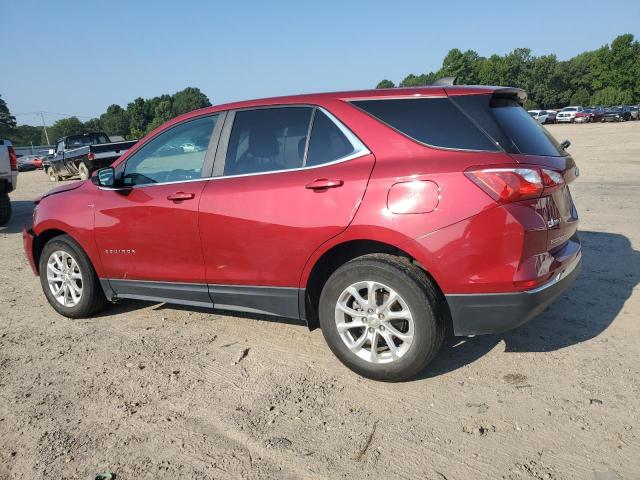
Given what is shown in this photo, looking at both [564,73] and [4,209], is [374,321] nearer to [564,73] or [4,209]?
[4,209]

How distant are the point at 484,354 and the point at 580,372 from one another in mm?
610

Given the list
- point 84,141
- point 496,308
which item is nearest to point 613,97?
point 84,141

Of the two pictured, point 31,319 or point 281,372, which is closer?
point 281,372

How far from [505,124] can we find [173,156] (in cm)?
258

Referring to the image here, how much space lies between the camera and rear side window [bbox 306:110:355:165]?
3.38 metres

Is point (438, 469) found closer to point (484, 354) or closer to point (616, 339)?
point (484, 354)

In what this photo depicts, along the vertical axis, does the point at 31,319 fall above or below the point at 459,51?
below

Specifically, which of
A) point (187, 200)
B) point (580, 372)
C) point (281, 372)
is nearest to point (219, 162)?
point (187, 200)

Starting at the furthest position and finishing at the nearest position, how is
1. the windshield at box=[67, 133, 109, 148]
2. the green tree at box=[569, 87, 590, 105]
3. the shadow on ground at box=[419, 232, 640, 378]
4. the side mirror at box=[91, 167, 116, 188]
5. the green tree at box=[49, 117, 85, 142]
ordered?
the green tree at box=[49, 117, 85, 142] < the green tree at box=[569, 87, 590, 105] < the windshield at box=[67, 133, 109, 148] < the side mirror at box=[91, 167, 116, 188] < the shadow on ground at box=[419, 232, 640, 378]

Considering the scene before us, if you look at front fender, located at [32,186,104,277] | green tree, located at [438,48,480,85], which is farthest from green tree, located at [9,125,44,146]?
front fender, located at [32,186,104,277]

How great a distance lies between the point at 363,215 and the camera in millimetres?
3166

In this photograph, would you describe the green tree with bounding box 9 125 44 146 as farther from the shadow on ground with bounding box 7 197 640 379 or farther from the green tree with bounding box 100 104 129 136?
the shadow on ground with bounding box 7 197 640 379

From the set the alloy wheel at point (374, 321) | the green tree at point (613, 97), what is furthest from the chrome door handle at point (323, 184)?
the green tree at point (613, 97)

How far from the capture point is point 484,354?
12.0 ft
